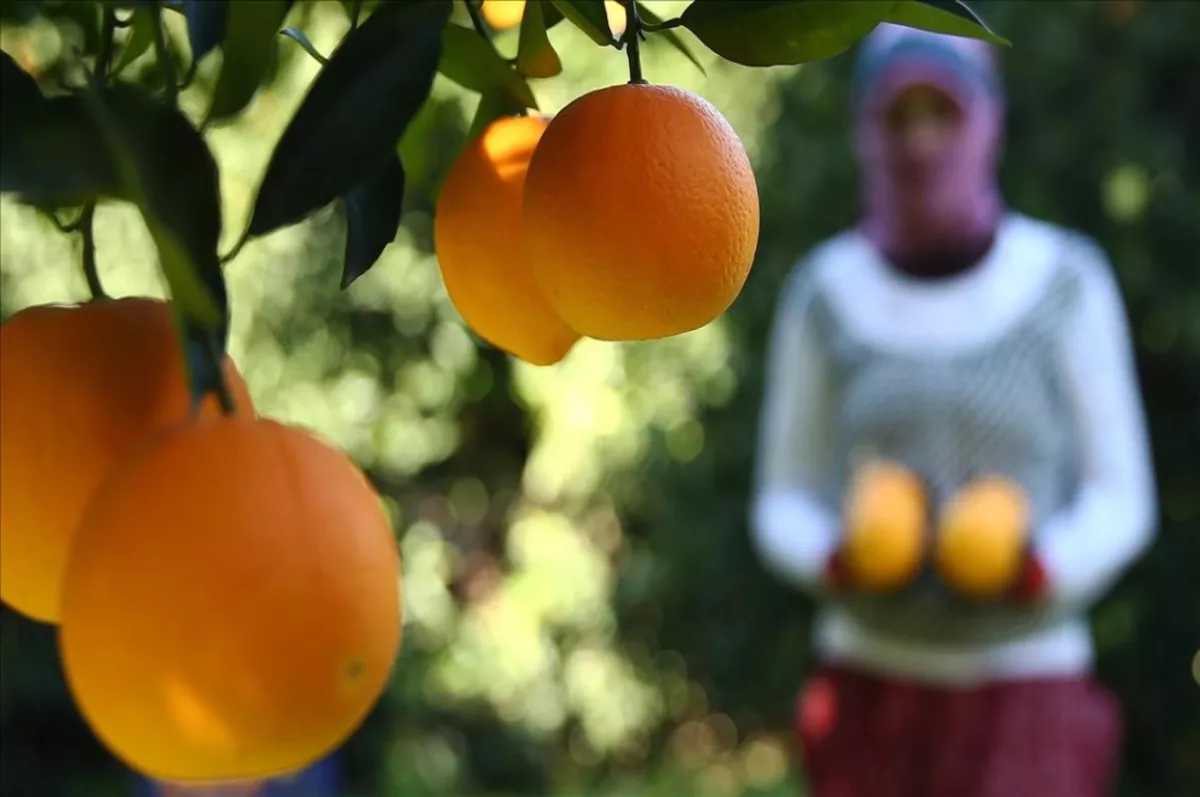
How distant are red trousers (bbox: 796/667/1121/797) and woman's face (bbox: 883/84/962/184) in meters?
0.57

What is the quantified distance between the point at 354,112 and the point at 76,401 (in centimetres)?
8

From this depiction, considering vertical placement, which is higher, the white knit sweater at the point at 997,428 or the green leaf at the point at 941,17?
the green leaf at the point at 941,17

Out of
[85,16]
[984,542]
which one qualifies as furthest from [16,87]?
[984,542]

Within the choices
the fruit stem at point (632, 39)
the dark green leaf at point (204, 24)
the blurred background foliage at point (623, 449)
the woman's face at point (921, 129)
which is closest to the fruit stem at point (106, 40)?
the dark green leaf at point (204, 24)

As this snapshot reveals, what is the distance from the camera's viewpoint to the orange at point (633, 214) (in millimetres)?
289

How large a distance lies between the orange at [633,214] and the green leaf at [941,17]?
2.2 inches

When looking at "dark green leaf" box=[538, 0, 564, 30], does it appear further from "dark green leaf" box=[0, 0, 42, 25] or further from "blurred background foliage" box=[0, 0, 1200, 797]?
"blurred background foliage" box=[0, 0, 1200, 797]

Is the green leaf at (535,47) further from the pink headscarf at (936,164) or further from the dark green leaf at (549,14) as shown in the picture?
the pink headscarf at (936,164)

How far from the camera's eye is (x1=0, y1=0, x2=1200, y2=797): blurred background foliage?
2156mm

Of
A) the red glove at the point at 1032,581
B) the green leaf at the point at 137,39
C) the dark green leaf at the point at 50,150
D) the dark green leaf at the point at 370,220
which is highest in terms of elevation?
the dark green leaf at the point at 50,150

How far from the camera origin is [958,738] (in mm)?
1491

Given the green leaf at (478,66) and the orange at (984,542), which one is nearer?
the green leaf at (478,66)

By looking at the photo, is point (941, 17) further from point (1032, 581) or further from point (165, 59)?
point (1032, 581)

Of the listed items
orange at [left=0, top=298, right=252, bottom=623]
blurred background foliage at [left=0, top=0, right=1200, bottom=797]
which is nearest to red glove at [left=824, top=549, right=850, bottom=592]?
blurred background foliage at [left=0, top=0, right=1200, bottom=797]
